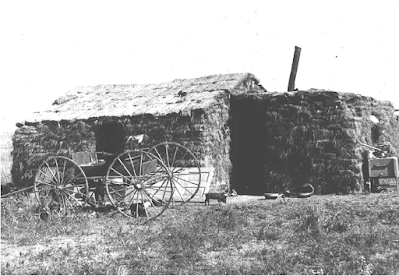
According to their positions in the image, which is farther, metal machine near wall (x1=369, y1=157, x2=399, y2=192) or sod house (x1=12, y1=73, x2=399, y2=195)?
sod house (x1=12, y1=73, x2=399, y2=195)

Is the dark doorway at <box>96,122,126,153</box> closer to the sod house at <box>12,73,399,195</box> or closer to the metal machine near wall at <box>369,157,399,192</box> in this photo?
the sod house at <box>12,73,399,195</box>

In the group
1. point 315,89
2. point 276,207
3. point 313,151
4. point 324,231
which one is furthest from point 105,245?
point 315,89

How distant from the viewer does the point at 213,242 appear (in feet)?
26.5

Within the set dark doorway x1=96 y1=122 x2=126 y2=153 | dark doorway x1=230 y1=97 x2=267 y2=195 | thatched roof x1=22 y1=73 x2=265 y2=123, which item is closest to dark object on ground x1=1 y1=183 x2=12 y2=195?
thatched roof x1=22 y1=73 x2=265 y2=123

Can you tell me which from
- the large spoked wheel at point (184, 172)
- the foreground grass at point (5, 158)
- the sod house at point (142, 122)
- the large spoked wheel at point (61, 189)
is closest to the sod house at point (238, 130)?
the sod house at point (142, 122)

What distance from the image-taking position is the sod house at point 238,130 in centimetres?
1439

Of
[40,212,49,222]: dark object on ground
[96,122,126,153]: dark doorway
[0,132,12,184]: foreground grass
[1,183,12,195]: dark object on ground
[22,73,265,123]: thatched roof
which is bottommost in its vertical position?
[0,132,12,184]: foreground grass

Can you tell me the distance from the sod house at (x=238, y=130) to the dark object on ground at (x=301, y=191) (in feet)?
1.12

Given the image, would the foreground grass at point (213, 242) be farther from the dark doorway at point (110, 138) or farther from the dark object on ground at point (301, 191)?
the dark doorway at point (110, 138)

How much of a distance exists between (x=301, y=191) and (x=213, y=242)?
6.81 m

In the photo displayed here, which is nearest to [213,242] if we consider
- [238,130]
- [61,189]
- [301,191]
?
[61,189]

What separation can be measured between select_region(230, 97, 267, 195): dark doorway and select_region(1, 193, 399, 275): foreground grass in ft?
14.6

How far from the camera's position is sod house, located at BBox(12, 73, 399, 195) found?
1439 centimetres

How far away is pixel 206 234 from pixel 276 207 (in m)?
3.32
